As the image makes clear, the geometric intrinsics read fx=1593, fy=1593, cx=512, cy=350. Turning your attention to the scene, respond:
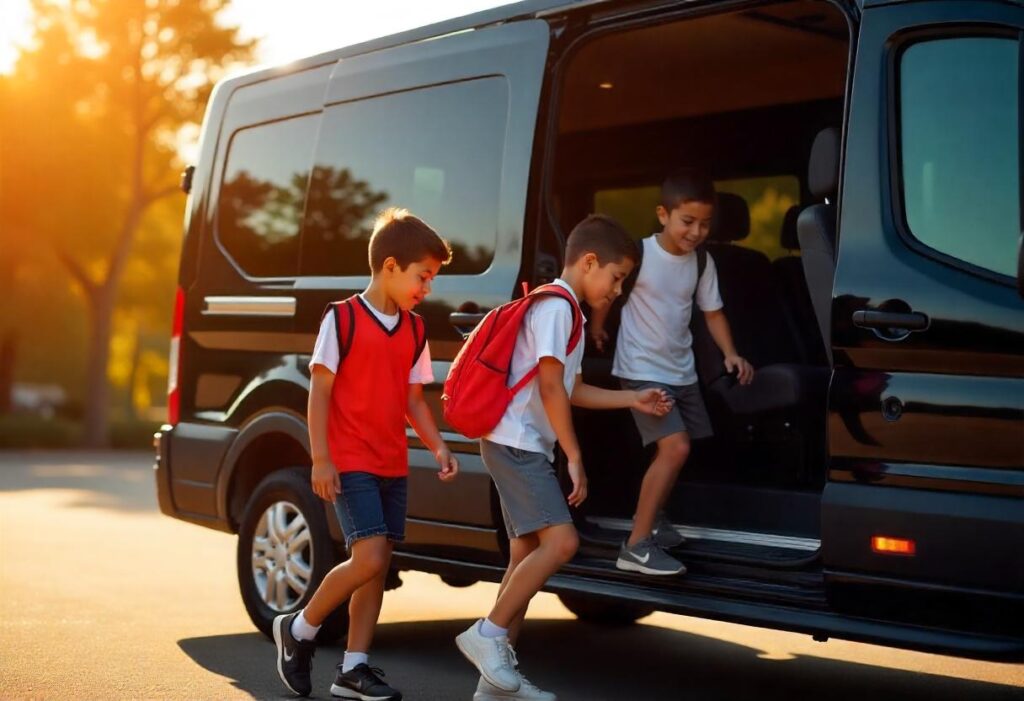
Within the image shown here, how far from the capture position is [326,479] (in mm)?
5250

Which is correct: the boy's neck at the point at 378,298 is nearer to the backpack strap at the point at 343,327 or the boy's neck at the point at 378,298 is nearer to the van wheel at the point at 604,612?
the backpack strap at the point at 343,327

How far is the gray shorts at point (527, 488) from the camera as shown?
518 centimetres

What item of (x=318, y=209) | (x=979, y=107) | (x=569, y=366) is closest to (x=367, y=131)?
(x=318, y=209)

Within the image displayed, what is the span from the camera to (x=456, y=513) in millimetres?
6039

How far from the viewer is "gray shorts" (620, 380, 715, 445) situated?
596 centimetres

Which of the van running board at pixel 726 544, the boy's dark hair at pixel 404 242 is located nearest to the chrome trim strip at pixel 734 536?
the van running board at pixel 726 544

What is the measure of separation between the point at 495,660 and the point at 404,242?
141 cm

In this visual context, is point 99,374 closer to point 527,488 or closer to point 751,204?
point 751,204

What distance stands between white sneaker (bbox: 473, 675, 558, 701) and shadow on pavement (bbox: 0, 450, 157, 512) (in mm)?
9543

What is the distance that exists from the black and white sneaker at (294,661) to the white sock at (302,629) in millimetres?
15

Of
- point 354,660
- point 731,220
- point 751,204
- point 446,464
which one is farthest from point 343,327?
point 751,204

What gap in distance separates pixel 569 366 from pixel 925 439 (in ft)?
4.10

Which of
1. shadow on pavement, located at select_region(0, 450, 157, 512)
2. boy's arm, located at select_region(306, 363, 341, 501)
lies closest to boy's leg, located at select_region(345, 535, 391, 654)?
boy's arm, located at select_region(306, 363, 341, 501)

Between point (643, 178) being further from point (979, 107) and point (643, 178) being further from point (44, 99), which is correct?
point (44, 99)
